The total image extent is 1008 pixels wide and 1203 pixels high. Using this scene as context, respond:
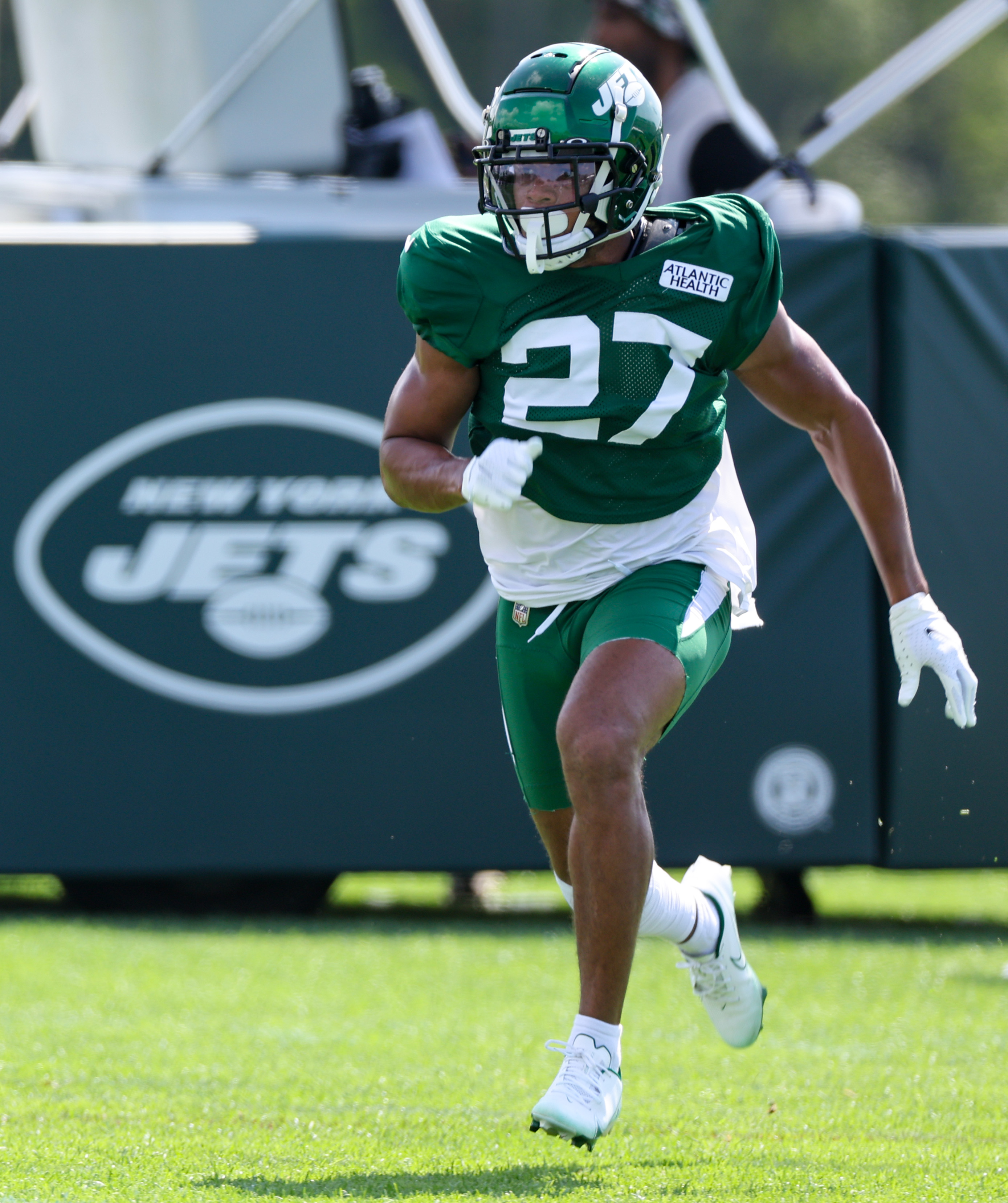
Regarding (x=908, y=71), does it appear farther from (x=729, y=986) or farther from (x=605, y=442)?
(x=729, y=986)

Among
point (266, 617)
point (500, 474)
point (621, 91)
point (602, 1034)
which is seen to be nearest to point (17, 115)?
point (266, 617)

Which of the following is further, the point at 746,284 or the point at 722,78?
the point at 722,78

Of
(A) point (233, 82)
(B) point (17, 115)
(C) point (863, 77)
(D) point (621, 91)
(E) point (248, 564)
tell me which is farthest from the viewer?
(C) point (863, 77)

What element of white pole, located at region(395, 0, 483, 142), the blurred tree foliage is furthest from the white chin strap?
the blurred tree foliage

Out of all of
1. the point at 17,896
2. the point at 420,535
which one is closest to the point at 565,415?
the point at 420,535

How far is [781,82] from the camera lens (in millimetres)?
17750

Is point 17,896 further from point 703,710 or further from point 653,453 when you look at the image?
point 653,453

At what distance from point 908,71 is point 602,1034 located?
3951mm

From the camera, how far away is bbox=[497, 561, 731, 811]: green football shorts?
121 inches

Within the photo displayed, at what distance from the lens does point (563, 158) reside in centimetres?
301

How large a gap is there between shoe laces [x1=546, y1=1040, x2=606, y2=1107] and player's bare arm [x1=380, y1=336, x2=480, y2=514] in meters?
0.93

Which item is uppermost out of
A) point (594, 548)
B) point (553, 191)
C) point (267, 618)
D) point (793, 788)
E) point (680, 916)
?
point (553, 191)

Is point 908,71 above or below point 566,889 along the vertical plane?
above

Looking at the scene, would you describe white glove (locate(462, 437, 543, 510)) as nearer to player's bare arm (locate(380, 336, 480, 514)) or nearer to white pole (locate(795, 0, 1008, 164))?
player's bare arm (locate(380, 336, 480, 514))
